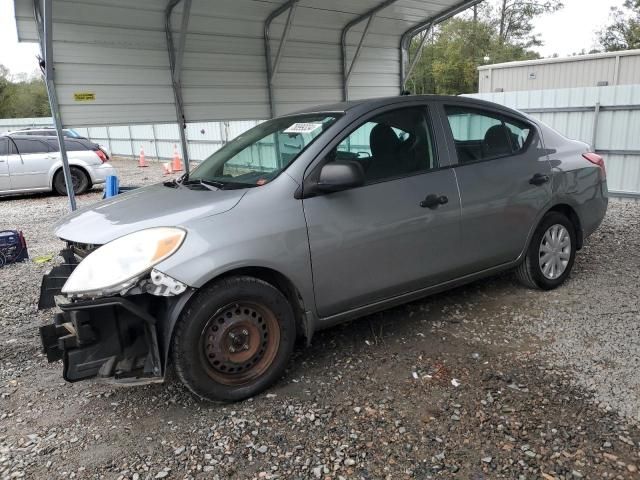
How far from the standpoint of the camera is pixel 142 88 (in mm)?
6367

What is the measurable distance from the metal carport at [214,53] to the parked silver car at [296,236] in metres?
2.86

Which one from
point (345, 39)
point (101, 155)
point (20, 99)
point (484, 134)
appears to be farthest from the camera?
point (20, 99)

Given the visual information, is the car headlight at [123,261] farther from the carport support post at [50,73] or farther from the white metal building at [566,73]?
the white metal building at [566,73]

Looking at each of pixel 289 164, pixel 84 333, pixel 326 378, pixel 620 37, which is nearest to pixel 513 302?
pixel 326 378

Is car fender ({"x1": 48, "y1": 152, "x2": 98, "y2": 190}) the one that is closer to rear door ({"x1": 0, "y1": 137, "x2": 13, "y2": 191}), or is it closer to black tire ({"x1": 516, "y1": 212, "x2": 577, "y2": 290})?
rear door ({"x1": 0, "y1": 137, "x2": 13, "y2": 191})

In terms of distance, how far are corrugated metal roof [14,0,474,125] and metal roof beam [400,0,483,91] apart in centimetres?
9

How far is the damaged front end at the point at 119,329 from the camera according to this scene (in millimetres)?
2486

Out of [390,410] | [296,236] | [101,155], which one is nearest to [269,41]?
[296,236]

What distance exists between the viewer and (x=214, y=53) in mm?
6930

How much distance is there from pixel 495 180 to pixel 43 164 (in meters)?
11.3

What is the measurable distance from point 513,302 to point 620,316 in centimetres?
79

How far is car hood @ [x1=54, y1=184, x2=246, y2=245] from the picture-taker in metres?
2.73

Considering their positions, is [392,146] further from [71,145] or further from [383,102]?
[71,145]

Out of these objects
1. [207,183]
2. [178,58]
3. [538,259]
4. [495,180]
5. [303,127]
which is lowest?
[538,259]
